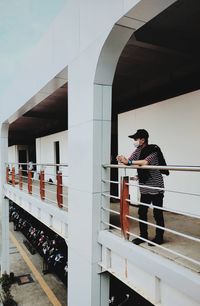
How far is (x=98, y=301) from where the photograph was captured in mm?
3664

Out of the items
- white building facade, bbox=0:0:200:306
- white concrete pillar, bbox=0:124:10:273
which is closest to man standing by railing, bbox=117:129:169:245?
white building facade, bbox=0:0:200:306

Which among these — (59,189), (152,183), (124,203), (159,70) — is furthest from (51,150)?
(124,203)

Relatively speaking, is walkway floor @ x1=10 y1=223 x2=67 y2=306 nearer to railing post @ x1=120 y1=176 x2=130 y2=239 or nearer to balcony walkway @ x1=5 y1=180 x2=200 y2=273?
balcony walkway @ x1=5 y1=180 x2=200 y2=273

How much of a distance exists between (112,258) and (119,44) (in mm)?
2809

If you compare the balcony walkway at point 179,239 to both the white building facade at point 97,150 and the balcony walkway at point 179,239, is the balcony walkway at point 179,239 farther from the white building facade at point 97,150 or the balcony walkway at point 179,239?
the white building facade at point 97,150

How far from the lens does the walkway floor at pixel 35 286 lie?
28.1 feet

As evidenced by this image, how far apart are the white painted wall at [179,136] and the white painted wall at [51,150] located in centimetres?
598

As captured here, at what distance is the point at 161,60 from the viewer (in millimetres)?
5684

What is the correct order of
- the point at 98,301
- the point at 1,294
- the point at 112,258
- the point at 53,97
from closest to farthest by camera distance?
the point at 112,258
the point at 98,301
the point at 53,97
the point at 1,294

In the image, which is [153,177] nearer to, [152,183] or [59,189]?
[152,183]

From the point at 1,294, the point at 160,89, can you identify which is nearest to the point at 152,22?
the point at 160,89

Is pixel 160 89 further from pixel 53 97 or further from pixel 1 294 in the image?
pixel 1 294

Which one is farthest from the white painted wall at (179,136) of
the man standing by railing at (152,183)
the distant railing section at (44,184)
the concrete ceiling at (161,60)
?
the distant railing section at (44,184)

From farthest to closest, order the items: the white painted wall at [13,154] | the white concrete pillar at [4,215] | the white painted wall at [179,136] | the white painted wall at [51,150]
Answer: the white painted wall at [13,154], the white painted wall at [51,150], the white concrete pillar at [4,215], the white painted wall at [179,136]
